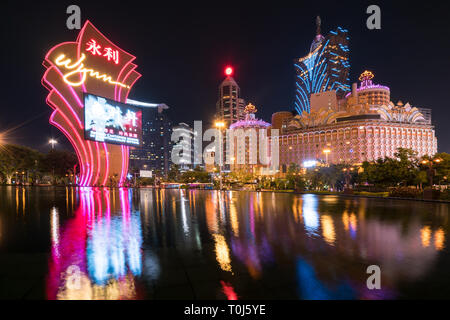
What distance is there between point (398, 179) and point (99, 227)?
40133mm

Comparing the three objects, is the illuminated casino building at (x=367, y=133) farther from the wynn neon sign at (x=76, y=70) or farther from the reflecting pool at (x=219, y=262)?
the reflecting pool at (x=219, y=262)

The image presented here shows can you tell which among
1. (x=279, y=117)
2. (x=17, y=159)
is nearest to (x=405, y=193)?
(x=17, y=159)

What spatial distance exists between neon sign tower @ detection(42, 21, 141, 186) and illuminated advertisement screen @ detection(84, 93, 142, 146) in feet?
3.48

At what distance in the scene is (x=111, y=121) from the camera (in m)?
43.8

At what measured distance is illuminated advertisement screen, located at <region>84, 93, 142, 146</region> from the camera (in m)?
40.1

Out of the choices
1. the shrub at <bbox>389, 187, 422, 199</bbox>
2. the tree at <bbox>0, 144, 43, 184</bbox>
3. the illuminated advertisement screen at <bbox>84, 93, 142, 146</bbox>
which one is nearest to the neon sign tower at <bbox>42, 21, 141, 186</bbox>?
the illuminated advertisement screen at <bbox>84, 93, 142, 146</bbox>

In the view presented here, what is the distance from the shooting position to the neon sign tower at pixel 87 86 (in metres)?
37.4

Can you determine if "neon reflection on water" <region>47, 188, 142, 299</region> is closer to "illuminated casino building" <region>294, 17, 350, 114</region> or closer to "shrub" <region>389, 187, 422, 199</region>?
"shrub" <region>389, 187, 422, 199</region>

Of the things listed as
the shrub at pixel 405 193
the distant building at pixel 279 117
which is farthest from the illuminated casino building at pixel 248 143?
the shrub at pixel 405 193

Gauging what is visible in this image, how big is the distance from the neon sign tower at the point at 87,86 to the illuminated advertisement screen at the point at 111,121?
3.48 ft

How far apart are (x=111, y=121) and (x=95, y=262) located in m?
42.5
